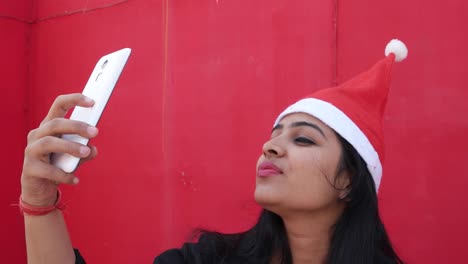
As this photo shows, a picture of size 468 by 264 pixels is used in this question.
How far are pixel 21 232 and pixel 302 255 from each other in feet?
8.18

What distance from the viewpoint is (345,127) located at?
177 cm

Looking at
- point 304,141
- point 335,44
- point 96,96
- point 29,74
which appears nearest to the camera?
point 96,96

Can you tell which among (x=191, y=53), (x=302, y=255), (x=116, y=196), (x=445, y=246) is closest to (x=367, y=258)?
(x=302, y=255)

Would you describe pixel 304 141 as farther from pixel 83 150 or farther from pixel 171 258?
pixel 83 150

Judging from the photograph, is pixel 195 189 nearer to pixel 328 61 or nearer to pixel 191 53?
pixel 191 53

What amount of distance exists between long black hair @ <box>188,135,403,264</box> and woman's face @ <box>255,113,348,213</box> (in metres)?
0.06

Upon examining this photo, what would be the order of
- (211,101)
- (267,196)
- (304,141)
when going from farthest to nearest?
(211,101) → (304,141) → (267,196)

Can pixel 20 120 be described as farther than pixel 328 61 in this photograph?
Yes

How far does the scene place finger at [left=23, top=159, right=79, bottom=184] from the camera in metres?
1.23

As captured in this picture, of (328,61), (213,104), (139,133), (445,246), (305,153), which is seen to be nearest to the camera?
(305,153)

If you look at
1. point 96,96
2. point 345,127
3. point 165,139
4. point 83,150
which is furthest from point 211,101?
point 83,150

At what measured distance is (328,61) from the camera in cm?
247

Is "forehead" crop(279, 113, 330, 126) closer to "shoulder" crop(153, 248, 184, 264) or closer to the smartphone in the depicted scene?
"shoulder" crop(153, 248, 184, 264)

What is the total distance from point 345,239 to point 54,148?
1.02 m
